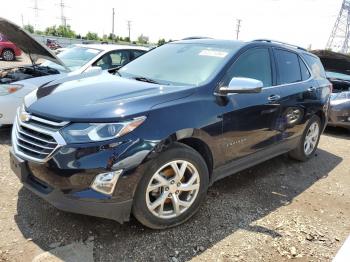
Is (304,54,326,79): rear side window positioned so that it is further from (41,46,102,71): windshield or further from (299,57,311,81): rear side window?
(41,46,102,71): windshield

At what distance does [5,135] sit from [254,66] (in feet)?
12.7

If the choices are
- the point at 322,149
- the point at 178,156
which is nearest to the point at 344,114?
the point at 322,149

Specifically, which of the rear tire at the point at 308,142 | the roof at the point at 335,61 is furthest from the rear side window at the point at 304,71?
the roof at the point at 335,61

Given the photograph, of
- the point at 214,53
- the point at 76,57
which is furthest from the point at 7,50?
the point at 214,53

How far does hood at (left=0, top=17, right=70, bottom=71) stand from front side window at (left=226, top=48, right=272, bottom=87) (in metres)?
3.21

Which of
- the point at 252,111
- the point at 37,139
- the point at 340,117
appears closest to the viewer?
the point at 37,139

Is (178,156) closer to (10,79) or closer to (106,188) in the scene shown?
(106,188)

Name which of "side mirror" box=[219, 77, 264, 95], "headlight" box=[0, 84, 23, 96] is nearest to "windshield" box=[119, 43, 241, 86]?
"side mirror" box=[219, 77, 264, 95]

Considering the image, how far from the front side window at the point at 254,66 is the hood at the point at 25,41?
126 inches

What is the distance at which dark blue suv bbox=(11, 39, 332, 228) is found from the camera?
2.76 meters

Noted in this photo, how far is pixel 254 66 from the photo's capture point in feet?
13.5

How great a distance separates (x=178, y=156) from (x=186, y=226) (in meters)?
0.73

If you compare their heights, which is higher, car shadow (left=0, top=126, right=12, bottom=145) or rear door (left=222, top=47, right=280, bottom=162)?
rear door (left=222, top=47, right=280, bottom=162)

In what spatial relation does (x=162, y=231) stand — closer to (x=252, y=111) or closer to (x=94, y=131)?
(x=94, y=131)
